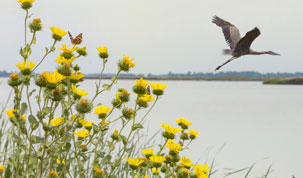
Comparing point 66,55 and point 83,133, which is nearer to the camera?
point 66,55

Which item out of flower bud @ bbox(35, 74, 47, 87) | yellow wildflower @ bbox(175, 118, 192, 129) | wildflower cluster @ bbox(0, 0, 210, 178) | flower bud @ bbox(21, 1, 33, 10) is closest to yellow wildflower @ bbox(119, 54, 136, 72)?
wildflower cluster @ bbox(0, 0, 210, 178)

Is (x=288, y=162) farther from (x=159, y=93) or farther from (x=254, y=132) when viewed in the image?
(x=159, y=93)

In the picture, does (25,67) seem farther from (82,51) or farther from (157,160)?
(157,160)

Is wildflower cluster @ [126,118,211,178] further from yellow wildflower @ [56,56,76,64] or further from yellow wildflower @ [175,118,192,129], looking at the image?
yellow wildflower @ [56,56,76,64]

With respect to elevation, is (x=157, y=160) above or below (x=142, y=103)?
below

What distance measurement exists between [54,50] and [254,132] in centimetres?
1227

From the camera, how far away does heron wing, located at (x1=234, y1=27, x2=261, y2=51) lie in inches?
38.4

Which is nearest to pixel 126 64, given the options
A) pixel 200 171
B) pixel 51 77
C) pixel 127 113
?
pixel 127 113

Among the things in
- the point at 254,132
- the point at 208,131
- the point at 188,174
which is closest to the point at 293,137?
the point at 254,132

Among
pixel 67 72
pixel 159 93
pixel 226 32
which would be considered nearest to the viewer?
pixel 226 32

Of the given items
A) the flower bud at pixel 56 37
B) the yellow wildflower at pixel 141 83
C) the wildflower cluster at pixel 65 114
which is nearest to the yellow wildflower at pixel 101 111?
the wildflower cluster at pixel 65 114

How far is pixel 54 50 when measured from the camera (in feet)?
6.26

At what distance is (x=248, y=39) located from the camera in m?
1.00

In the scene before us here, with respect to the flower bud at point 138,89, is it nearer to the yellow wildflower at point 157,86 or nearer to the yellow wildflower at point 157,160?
the yellow wildflower at point 157,86
